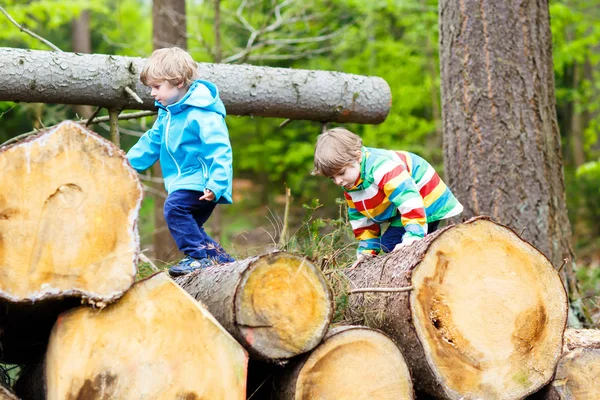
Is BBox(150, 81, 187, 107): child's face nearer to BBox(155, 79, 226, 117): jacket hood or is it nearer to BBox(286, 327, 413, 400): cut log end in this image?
BBox(155, 79, 226, 117): jacket hood

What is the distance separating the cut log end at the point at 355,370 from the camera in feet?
9.22

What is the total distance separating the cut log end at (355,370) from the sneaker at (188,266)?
1.15m

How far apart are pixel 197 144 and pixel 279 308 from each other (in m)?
1.54

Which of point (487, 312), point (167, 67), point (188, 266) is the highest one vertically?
point (167, 67)

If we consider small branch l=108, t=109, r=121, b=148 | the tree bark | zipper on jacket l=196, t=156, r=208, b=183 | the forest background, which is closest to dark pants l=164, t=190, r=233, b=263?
zipper on jacket l=196, t=156, r=208, b=183

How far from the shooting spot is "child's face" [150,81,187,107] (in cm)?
381

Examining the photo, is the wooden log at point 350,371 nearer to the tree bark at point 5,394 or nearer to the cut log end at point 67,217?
the cut log end at point 67,217

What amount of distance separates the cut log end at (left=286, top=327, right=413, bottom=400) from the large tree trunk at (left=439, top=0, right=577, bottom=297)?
2.32 m

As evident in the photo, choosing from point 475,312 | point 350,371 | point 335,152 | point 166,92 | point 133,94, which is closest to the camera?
point 350,371

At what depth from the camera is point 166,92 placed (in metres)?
3.85

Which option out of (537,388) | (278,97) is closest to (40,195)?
(537,388)

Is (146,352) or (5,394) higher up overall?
(146,352)

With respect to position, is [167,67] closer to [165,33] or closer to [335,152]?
[335,152]

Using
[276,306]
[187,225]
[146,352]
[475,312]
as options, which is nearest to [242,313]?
[276,306]
